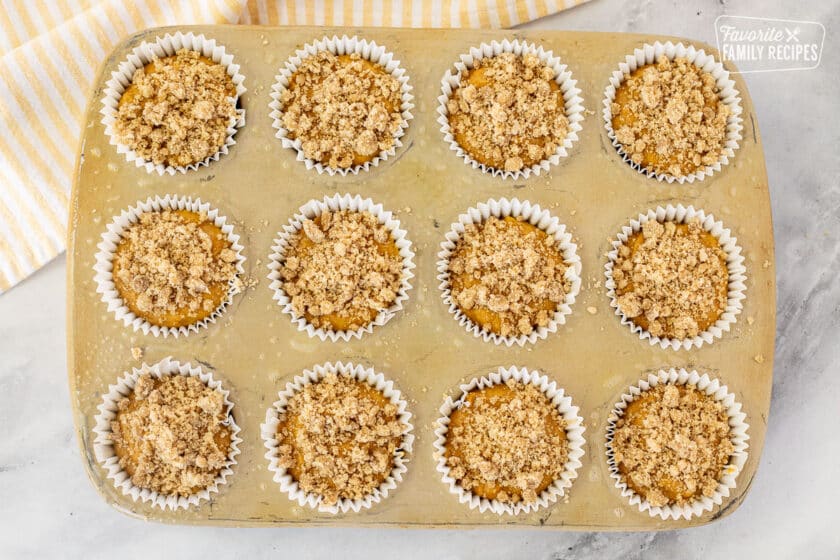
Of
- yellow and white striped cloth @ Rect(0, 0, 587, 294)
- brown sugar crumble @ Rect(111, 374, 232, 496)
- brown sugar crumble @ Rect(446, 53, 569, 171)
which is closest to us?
brown sugar crumble @ Rect(111, 374, 232, 496)

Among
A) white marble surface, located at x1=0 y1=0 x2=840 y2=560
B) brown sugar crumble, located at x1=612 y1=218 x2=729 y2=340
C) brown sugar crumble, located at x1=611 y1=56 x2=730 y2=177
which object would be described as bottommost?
white marble surface, located at x1=0 y1=0 x2=840 y2=560

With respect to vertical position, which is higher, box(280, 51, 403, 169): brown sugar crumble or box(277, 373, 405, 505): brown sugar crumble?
box(280, 51, 403, 169): brown sugar crumble

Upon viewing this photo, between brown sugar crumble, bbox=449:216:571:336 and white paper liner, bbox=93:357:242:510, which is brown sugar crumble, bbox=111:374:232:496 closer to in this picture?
white paper liner, bbox=93:357:242:510

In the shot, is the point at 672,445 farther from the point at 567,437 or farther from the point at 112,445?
the point at 112,445

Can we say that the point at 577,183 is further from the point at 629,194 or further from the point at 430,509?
the point at 430,509

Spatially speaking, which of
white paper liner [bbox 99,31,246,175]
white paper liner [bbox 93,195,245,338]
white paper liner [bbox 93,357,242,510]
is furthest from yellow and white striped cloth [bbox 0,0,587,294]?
white paper liner [bbox 93,357,242,510]

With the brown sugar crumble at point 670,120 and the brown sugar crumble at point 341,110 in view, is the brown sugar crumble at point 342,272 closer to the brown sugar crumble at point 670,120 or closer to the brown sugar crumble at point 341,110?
the brown sugar crumble at point 341,110
